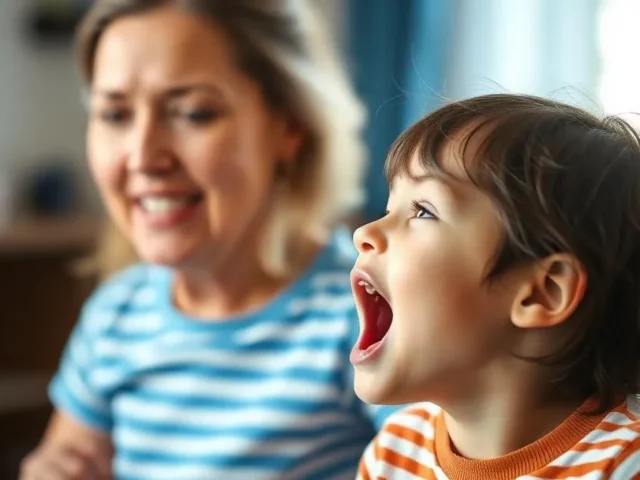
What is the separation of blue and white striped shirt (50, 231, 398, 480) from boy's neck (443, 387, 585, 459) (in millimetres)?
290

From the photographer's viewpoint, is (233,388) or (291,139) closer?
(233,388)

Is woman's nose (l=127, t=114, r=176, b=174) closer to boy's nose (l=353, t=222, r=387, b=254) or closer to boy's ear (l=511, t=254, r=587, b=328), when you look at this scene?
boy's nose (l=353, t=222, r=387, b=254)

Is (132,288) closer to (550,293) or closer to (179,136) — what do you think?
(179,136)

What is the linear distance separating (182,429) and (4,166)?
2.28 meters

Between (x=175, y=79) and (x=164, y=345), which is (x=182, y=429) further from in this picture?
(x=175, y=79)

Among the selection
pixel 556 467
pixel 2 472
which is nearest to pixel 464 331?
pixel 556 467

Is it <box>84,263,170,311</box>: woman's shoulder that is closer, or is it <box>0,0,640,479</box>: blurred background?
<box>84,263,170,311</box>: woman's shoulder

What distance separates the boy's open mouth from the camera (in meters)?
0.83

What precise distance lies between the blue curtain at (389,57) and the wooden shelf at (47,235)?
85 cm

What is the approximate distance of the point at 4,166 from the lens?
3289mm

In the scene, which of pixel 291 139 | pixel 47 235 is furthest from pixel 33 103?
pixel 291 139

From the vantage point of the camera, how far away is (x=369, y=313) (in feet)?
2.76

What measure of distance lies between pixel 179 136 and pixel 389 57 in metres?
1.50

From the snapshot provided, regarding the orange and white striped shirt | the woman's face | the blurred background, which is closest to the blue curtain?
the blurred background
